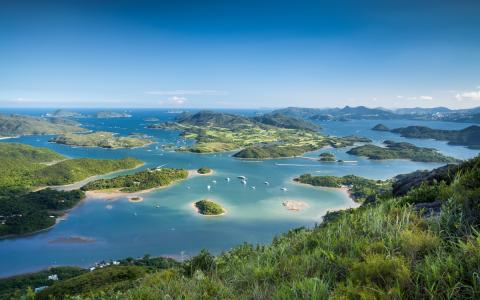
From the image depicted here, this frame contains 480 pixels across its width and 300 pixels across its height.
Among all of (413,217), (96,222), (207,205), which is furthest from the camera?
(207,205)

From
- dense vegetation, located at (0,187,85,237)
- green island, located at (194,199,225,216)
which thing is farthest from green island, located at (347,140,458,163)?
dense vegetation, located at (0,187,85,237)

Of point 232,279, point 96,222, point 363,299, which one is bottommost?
point 96,222

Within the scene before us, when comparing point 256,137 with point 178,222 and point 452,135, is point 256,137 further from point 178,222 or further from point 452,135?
point 178,222

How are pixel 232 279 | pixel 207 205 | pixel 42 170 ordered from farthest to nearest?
pixel 42 170 < pixel 207 205 < pixel 232 279

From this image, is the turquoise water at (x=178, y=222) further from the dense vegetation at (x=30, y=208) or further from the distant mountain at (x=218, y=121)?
the distant mountain at (x=218, y=121)

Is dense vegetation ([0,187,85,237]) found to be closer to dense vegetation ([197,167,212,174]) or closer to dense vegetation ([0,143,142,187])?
dense vegetation ([0,143,142,187])

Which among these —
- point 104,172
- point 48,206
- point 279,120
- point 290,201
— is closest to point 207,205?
point 290,201

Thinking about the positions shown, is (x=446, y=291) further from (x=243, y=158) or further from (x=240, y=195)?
(x=243, y=158)

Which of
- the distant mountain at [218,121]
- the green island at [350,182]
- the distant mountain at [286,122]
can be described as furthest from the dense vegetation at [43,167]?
the distant mountain at [286,122]
